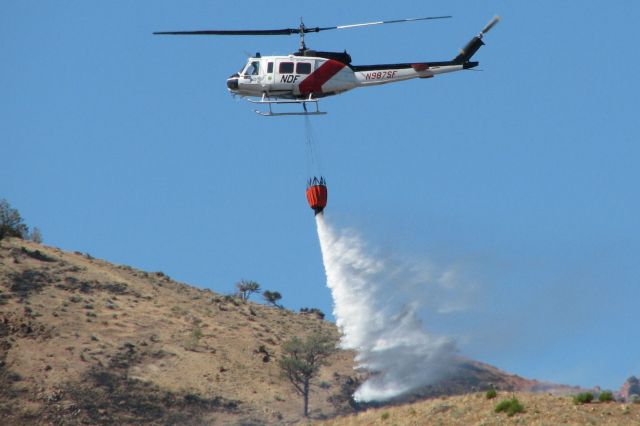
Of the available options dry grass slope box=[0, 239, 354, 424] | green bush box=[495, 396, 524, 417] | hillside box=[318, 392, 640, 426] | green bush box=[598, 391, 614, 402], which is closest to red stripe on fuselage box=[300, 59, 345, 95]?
hillside box=[318, 392, 640, 426]

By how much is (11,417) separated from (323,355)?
24.2m

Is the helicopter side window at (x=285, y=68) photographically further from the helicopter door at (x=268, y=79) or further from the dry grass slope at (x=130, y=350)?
the dry grass slope at (x=130, y=350)

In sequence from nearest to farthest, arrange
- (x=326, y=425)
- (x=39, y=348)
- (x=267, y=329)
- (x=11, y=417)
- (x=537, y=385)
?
1. (x=326, y=425)
2. (x=11, y=417)
3. (x=39, y=348)
4. (x=537, y=385)
5. (x=267, y=329)

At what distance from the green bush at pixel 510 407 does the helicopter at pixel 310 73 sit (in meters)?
20.2

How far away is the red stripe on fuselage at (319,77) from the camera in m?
72.8

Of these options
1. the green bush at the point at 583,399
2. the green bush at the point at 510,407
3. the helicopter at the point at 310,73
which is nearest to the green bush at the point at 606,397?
the green bush at the point at 583,399

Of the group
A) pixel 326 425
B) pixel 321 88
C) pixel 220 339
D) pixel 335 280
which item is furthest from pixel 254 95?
pixel 220 339

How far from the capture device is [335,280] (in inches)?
3221

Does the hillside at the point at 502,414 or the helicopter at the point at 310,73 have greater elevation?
the helicopter at the point at 310,73

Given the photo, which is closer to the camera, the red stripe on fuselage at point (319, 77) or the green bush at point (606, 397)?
the green bush at point (606, 397)

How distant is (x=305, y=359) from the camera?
93.4m

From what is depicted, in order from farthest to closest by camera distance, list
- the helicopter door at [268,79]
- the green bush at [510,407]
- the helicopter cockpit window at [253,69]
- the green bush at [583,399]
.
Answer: the helicopter cockpit window at [253,69]
the helicopter door at [268,79]
the green bush at [583,399]
the green bush at [510,407]

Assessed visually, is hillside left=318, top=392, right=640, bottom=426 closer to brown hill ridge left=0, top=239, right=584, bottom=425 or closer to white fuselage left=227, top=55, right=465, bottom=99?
white fuselage left=227, top=55, right=465, bottom=99

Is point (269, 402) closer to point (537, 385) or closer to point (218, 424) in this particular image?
point (218, 424)
